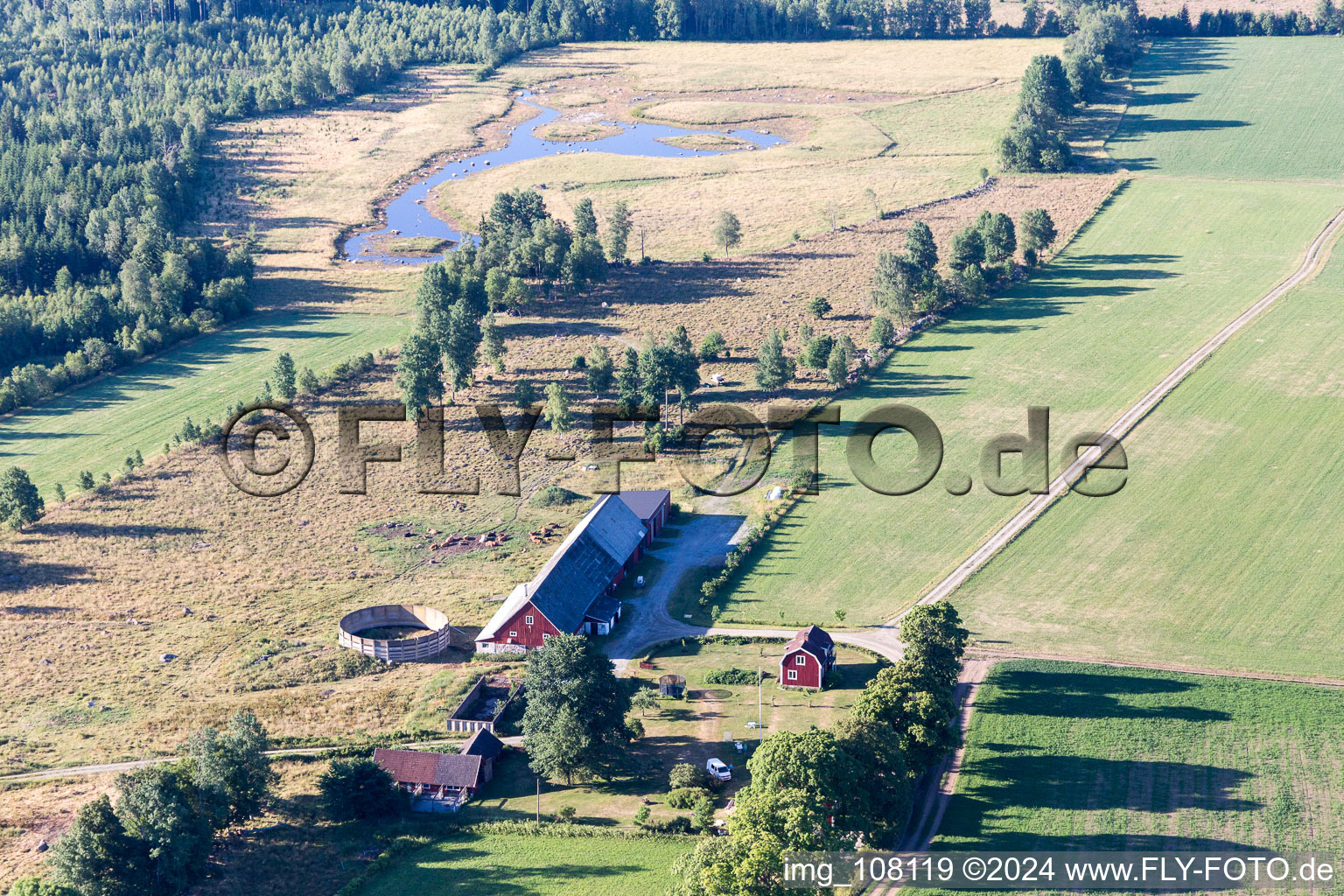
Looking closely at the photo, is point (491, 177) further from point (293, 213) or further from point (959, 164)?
point (959, 164)

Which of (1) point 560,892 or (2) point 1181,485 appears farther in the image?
(2) point 1181,485

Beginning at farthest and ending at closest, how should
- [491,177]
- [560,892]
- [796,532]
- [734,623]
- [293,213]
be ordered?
[491,177] → [293,213] → [796,532] → [734,623] → [560,892]

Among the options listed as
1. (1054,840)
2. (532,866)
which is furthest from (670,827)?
(1054,840)

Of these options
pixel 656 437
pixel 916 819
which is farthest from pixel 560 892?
pixel 656 437

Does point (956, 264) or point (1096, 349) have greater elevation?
point (956, 264)

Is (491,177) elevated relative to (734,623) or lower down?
elevated

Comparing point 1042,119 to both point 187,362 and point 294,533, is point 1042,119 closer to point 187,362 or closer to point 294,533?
point 187,362

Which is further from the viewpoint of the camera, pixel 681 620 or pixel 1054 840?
pixel 681 620
